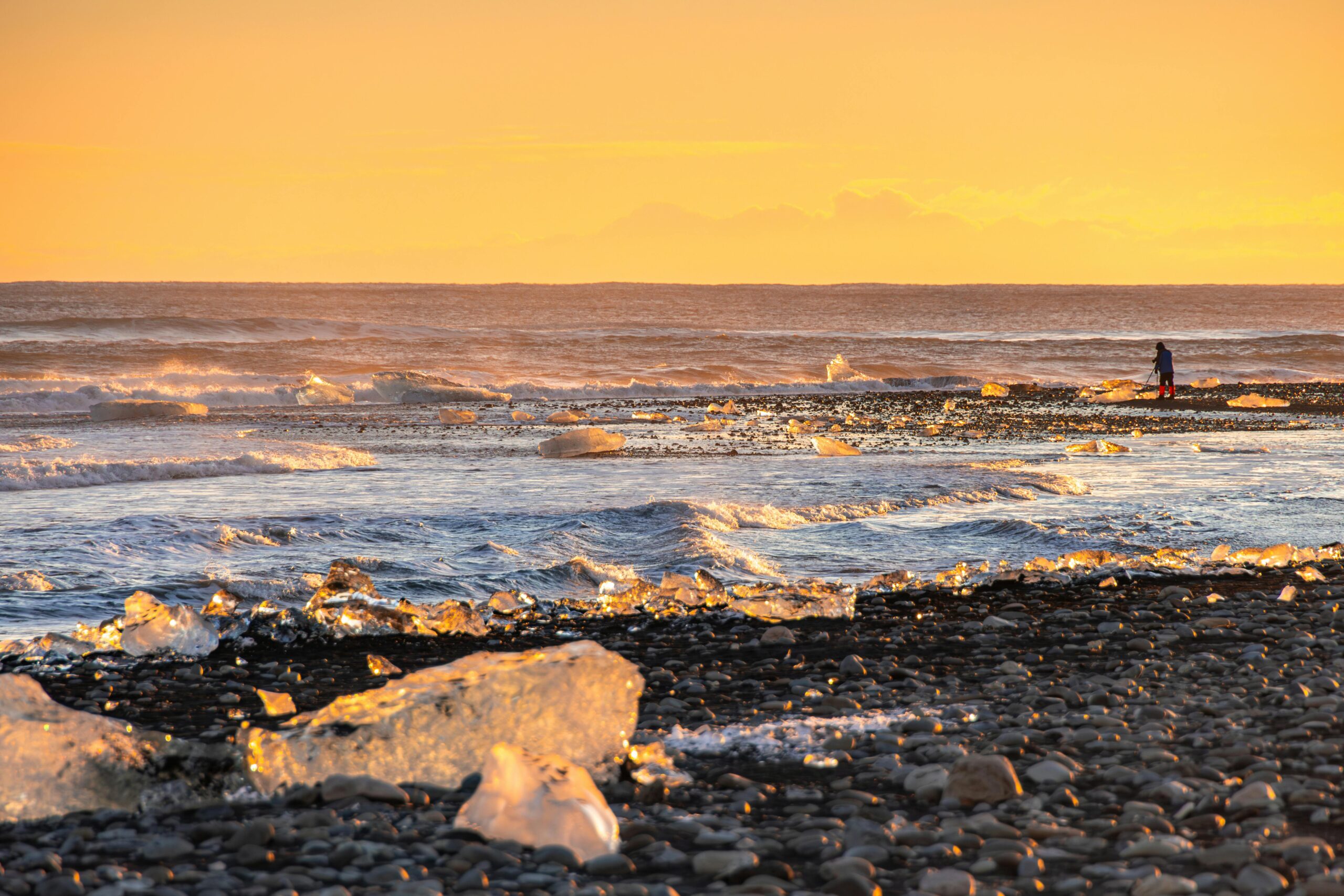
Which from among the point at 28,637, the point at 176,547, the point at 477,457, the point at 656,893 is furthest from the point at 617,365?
the point at 656,893

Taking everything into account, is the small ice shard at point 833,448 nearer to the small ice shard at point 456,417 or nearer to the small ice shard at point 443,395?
the small ice shard at point 456,417

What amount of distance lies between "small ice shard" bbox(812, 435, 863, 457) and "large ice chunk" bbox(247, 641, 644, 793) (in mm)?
10940

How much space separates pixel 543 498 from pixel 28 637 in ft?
18.0

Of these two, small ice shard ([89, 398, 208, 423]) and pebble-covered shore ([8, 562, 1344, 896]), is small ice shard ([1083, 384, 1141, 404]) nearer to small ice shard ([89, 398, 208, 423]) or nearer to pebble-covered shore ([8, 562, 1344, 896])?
small ice shard ([89, 398, 208, 423])

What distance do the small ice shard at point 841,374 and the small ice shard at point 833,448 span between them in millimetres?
17123

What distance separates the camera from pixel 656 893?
2816mm

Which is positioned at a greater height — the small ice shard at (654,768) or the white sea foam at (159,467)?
the small ice shard at (654,768)

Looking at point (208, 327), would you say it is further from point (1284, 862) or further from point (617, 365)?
point (1284, 862)

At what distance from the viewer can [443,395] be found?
86.4 ft

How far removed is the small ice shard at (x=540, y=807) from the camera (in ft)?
10.3

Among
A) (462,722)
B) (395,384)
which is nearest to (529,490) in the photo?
(462,722)

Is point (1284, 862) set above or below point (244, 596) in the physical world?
above

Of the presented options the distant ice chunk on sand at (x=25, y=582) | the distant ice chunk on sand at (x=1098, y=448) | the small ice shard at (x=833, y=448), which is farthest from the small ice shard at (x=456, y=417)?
the distant ice chunk on sand at (x=25, y=582)

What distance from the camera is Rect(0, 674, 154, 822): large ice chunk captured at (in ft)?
11.5
